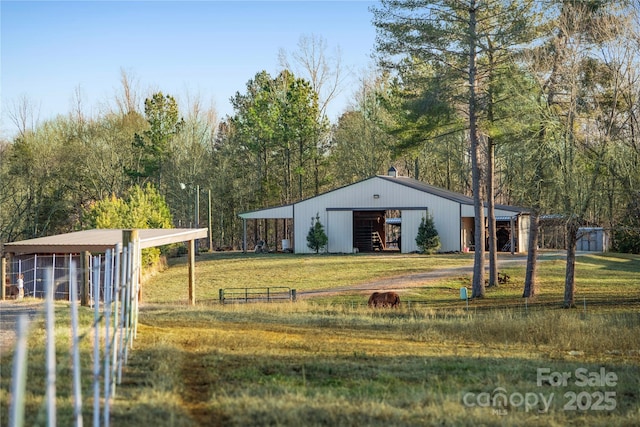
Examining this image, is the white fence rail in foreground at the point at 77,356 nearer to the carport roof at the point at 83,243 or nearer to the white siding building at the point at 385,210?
the carport roof at the point at 83,243

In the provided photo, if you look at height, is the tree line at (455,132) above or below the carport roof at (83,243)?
A: above

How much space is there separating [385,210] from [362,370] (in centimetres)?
3652

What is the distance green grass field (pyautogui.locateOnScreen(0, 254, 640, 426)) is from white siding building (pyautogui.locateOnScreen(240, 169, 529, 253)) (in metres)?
22.1

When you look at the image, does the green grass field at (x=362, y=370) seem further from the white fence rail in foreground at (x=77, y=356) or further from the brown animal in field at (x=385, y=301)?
the brown animal in field at (x=385, y=301)

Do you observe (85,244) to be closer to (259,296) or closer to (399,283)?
(259,296)

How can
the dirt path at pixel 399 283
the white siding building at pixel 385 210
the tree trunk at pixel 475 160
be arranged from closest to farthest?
1. the tree trunk at pixel 475 160
2. the dirt path at pixel 399 283
3. the white siding building at pixel 385 210

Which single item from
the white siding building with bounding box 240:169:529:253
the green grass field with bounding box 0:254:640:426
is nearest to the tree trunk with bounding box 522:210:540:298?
the green grass field with bounding box 0:254:640:426

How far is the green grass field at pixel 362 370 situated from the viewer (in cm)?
809

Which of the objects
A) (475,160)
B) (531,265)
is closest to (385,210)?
(475,160)

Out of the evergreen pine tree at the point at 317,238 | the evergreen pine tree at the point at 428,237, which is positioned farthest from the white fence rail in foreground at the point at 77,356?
the evergreen pine tree at the point at 317,238

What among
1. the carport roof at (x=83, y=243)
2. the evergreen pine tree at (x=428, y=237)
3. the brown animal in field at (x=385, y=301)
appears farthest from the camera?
the evergreen pine tree at (x=428, y=237)

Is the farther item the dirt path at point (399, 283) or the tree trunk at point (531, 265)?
the dirt path at point (399, 283)

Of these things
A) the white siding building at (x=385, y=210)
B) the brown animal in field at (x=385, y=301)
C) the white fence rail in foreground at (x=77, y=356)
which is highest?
the white siding building at (x=385, y=210)

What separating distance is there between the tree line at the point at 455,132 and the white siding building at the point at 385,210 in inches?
245
